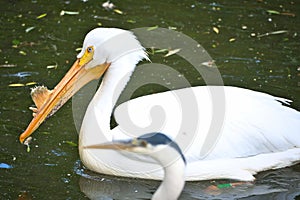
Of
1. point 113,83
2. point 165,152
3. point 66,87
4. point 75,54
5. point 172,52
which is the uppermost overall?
point 165,152

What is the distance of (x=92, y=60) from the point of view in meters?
5.45

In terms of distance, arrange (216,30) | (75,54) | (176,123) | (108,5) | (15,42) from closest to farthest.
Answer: (176,123)
(75,54)
(15,42)
(216,30)
(108,5)

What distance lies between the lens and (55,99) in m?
5.46

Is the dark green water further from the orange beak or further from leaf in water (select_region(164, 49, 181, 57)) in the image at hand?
the orange beak

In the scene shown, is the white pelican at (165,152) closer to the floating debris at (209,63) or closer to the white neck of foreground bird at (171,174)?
the white neck of foreground bird at (171,174)

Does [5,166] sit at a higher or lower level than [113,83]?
lower

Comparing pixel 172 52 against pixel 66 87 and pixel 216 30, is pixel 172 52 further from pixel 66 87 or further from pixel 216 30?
pixel 66 87

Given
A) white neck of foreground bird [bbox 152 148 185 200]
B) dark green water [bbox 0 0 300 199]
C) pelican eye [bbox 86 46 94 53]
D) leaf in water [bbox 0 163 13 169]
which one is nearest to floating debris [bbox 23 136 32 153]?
dark green water [bbox 0 0 300 199]

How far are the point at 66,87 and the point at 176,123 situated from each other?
93cm

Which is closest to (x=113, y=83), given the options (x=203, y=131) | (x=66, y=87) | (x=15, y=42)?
(x=66, y=87)

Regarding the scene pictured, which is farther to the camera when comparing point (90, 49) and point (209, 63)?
point (209, 63)

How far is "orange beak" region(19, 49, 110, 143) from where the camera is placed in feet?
17.8

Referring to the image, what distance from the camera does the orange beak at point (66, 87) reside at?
5.43 meters

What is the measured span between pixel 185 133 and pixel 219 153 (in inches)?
12.3
